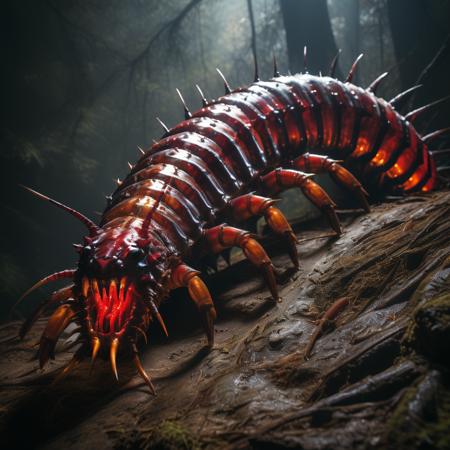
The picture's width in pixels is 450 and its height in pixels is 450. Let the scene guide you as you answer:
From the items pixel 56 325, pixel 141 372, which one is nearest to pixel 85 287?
pixel 56 325

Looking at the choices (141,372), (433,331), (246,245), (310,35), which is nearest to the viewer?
(433,331)

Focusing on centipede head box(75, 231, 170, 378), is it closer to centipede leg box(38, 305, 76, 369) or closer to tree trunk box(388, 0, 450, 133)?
centipede leg box(38, 305, 76, 369)

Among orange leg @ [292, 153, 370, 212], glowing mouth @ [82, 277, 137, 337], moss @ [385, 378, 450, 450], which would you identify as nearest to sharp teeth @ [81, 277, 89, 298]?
glowing mouth @ [82, 277, 137, 337]

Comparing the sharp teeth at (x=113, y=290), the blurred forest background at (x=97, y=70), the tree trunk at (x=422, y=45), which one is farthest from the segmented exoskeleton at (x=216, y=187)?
the blurred forest background at (x=97, y=70)

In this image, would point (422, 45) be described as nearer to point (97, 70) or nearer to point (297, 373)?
point (297, 373)

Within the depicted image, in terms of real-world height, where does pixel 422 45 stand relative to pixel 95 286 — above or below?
above

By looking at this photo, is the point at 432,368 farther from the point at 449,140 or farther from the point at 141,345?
the point at 449,140
